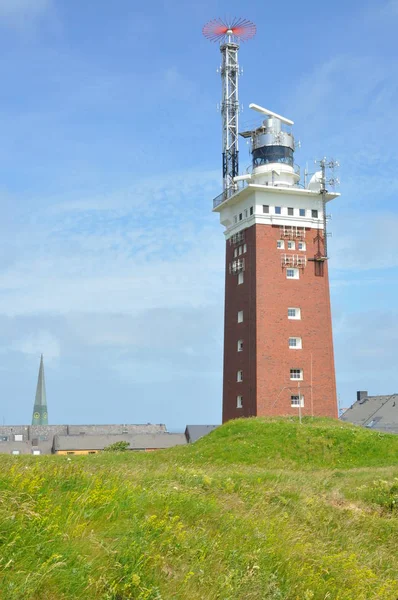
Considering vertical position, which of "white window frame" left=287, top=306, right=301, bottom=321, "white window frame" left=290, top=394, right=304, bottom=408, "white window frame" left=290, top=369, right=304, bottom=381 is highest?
"white window frame" left=287, top=306, right=301, bottom=321

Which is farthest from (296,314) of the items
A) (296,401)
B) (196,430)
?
(196,430)

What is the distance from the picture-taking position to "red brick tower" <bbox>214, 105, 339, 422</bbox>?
163 feet

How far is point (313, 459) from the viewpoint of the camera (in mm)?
33156

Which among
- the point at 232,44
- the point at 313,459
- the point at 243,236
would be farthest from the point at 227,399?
the point at 232,44

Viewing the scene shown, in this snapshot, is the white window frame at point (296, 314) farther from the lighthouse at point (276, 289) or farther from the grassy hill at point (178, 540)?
the grassy hill at point (178, 540)

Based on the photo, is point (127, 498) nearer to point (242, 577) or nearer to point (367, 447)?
point (242, 577)

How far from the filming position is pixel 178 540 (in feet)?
32.7

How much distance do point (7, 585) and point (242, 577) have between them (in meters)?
→ 3.56

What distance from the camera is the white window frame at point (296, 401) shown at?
49750 millimetres

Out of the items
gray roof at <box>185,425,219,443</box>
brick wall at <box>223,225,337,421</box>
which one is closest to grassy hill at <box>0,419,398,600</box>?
brick wall at <box>223,225,337,421</box>

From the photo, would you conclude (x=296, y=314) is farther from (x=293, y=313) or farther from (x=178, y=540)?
(x=178, y=540)

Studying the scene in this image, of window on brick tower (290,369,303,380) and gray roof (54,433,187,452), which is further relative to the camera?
gray roof (54,433,187,452)

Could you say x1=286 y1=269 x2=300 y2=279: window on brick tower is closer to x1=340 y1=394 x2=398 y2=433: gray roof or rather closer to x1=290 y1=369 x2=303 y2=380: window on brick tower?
x1=290 y1=369 x2=303 y2=380: window on brick tower

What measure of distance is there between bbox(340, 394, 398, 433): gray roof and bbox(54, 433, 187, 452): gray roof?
30.4 metres
